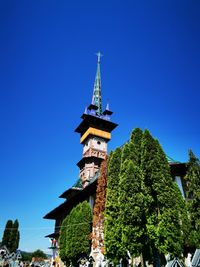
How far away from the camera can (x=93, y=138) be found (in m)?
42.6

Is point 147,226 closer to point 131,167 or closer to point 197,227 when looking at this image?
point 131,167

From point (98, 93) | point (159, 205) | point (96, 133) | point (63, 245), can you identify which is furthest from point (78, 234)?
point (98, 93)

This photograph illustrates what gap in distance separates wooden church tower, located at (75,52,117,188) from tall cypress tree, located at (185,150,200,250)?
835 inches

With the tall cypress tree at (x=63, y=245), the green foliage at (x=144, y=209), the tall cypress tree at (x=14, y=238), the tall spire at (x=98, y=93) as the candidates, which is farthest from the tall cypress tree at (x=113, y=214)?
the tall cypress tree at (x=14, y=238)

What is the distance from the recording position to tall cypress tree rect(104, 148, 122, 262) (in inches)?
→ 618

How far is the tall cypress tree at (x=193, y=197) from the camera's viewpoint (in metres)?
16.5

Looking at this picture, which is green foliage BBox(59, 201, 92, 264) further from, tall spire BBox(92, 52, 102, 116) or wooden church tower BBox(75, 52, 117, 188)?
tall spire BBox(92, 52, 102, 116)

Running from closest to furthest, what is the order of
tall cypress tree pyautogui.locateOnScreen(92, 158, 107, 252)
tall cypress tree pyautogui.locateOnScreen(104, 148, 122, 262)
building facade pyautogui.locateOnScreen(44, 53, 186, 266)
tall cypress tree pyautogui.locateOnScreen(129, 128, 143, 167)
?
tall cypress tree pyautogui.locateOnScreen(104, 148, 122, 262)
tall cypress tree pyautogui.locateOnScreen(129, 128, 143, 167)
tall cypress tree pyautogui.locateOnScreen(92, 158, 107, 252)
building facade pyautogui.locateOnScreen(44, 53, 186, 266)

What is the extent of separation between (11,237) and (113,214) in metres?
54.9

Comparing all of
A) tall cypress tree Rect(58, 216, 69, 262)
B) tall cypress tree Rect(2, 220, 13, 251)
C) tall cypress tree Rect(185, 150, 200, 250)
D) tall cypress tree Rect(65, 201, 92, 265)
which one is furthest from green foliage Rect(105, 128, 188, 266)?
tall cypress tree Rect(2, 220, 13, 251)

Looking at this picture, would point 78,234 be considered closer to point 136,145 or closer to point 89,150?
point 136,145

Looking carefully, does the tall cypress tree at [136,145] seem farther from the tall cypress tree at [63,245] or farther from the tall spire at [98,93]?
the tall spire at [98,93]

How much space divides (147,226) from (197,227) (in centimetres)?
492

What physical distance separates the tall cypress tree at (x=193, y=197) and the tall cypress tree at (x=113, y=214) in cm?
508
